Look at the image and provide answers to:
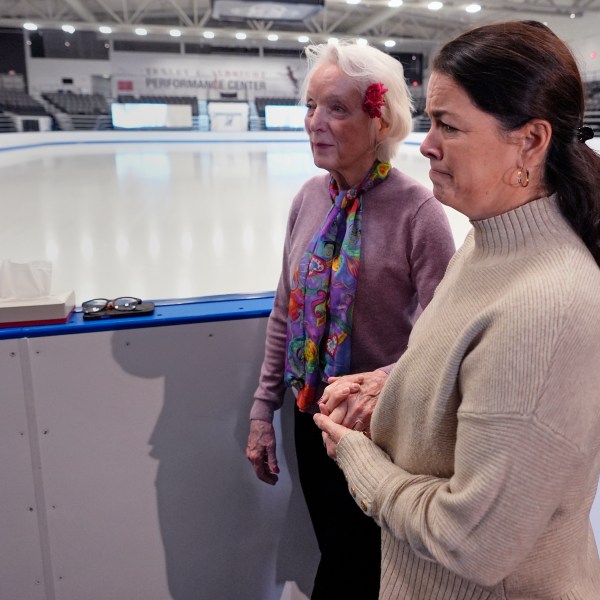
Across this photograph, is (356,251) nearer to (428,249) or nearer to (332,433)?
(428,249)

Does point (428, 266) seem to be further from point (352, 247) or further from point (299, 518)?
point (299, 518)

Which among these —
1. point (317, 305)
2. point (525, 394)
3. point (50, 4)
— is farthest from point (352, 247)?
point (50, 4)

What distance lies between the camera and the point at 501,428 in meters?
0.52

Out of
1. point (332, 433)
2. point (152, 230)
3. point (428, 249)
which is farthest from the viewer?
point (152, 230)

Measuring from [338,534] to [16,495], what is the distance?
24.4 inches

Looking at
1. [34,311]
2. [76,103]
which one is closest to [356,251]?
[34,311]

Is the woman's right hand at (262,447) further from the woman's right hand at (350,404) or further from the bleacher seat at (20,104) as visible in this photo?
the bleacher seat at (20,104)

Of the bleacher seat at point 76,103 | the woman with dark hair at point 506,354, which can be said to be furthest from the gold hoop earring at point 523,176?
the bleacher seat at point 76,103

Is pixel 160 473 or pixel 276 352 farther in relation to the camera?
pixel 160 473

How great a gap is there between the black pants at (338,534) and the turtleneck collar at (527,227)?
0.59 m

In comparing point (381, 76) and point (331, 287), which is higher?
point (381, 76)

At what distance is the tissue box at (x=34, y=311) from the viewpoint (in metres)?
1.05

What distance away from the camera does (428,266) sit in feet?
3.00

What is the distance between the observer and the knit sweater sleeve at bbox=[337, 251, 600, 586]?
503 millimetres
